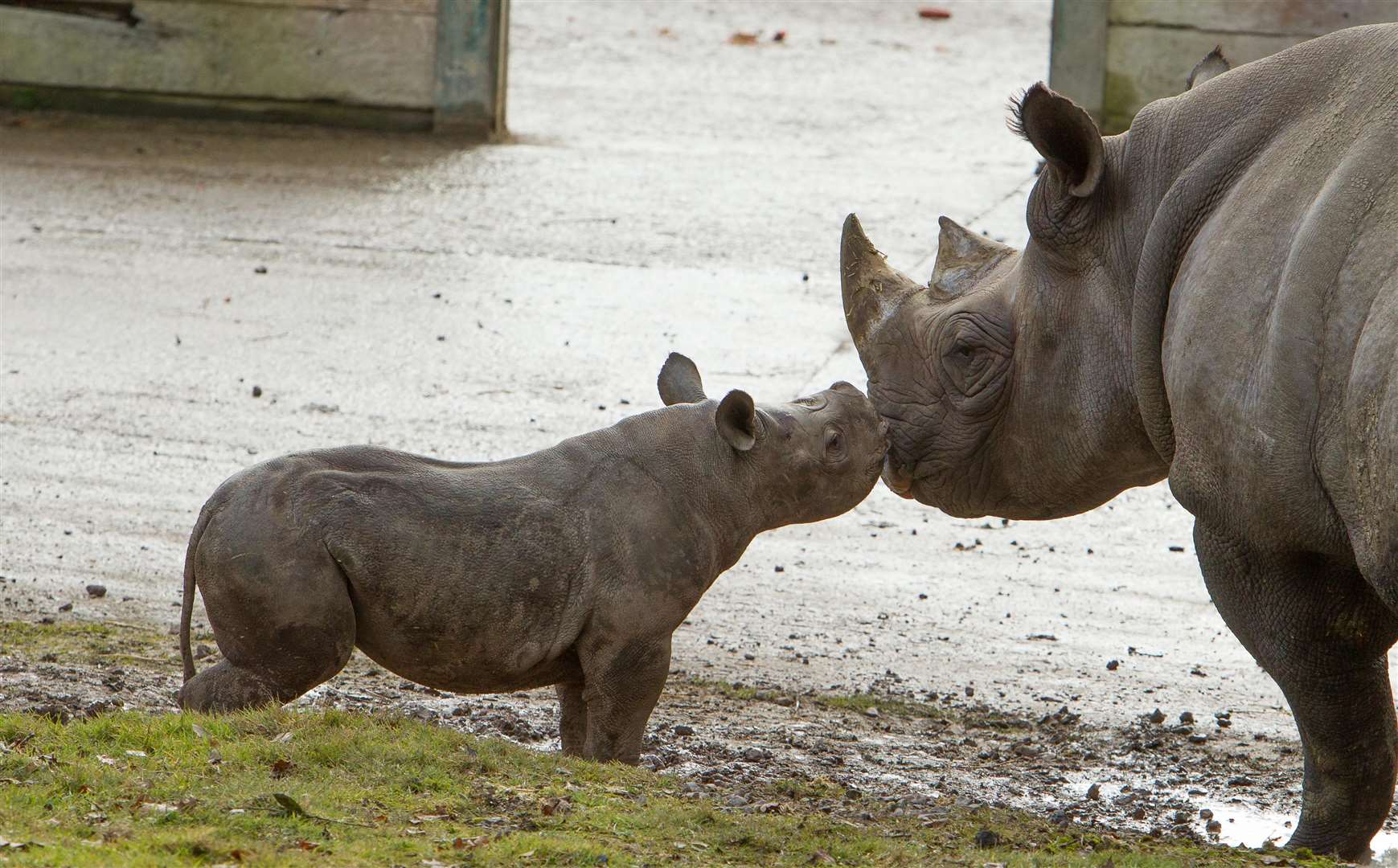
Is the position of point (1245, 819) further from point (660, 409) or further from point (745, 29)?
point (745, 29)

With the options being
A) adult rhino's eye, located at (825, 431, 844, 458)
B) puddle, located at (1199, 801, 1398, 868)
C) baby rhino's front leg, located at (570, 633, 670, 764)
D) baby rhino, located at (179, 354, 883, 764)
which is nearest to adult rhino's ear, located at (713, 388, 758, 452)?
baby rhino, located at (179, 354, 883, 764)

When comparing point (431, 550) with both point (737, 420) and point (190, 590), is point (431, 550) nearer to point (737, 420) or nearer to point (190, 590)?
point (190, 590)

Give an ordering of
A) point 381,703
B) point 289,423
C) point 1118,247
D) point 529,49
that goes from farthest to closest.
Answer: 1. point 529,49
2. point 289,423
3. point 381,703
4. point 1118,247

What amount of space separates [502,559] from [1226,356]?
1.81 m

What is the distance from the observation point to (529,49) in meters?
17.1

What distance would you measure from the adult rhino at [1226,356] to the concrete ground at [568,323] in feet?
4.20

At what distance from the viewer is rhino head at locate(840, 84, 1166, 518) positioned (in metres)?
4.65

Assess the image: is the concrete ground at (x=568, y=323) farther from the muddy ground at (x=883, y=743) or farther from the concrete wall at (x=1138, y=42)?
the concrete wall at (x=1138, y=42)

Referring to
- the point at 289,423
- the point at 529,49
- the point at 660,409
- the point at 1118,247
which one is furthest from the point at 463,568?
the point at 529,49

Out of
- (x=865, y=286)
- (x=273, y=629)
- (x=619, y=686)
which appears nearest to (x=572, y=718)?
(x=619, y=686)

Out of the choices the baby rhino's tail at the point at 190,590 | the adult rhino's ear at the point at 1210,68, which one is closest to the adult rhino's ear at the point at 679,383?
the baby rhino's tail at the point at 190,590

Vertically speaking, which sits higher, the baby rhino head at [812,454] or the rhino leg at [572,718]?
the baby rhino head at [812,454]

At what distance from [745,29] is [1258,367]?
48.4 feet

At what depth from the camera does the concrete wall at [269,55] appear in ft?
43.3
